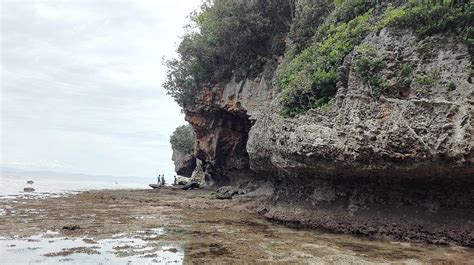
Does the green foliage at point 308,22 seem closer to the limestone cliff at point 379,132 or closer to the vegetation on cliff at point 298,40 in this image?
the vegetation on cliff at point 298,40

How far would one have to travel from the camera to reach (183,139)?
162 ft

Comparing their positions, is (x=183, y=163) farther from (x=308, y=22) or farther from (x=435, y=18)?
(x=435, y=18)

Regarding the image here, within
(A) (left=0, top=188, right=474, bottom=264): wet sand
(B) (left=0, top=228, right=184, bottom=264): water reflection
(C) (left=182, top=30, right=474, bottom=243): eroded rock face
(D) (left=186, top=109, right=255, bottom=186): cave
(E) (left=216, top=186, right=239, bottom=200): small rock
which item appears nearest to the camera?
(B) (left=0, top=228, right=184, bottom=264): water reflection

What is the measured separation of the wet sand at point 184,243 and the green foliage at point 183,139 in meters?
32.9

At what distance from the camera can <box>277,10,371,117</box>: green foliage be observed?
15.6 meters

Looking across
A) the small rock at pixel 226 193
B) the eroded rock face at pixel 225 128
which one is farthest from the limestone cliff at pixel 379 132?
the eroded rock face at pixel 225 128

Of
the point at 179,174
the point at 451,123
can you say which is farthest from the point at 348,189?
the point at 179,174

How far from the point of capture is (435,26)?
12648 mm

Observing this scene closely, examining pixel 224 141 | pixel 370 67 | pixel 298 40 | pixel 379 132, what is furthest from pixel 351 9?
pixel 224 141

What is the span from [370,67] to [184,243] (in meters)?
8.78

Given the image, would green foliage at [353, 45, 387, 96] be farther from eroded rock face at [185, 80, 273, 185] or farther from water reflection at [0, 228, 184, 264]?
eroded rock face at [185, 80, 273, 185]

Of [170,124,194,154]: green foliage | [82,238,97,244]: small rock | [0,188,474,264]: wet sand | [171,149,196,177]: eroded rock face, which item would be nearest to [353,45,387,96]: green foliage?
[0,188,474,264]: wet sand

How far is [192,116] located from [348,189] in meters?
20.6

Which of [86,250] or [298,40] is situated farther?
[298,40]
